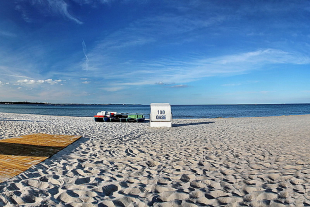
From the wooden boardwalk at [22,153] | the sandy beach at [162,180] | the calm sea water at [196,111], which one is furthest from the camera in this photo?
the calm sea water at [196,111]

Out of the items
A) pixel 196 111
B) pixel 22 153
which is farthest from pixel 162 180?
pixel 196 111

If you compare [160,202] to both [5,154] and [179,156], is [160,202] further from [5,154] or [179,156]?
[5,154]

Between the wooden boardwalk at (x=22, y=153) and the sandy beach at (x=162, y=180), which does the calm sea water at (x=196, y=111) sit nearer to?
the wooden boardwalk at (x=22, y=153)

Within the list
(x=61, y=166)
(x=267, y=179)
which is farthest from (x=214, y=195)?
(x=61, y=166)

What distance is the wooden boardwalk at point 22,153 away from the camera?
412 centimetres

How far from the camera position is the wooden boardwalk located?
412 centimetres

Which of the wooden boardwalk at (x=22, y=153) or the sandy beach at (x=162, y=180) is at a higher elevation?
the wooden boardwalk at (x=22, y=153)

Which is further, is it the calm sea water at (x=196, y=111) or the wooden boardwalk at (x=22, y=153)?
the calm sea water at (x=196, y=111)

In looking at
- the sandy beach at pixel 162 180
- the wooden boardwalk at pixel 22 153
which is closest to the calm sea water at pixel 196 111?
the wooden boardwalk at pixel 22 153

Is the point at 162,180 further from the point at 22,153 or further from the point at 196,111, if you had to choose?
the point at 196,111

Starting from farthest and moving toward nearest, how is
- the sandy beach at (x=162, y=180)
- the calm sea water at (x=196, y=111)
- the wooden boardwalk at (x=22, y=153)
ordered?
the calm sea water at (x=196, y=111), the wooden boardwalk at (x=22, y=153), the sandy beach at (x=162, y=180)

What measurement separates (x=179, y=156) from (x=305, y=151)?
4.24 meters

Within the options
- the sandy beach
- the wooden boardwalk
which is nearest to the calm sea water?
the wooden boardwalk

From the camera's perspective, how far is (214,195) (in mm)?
3246
